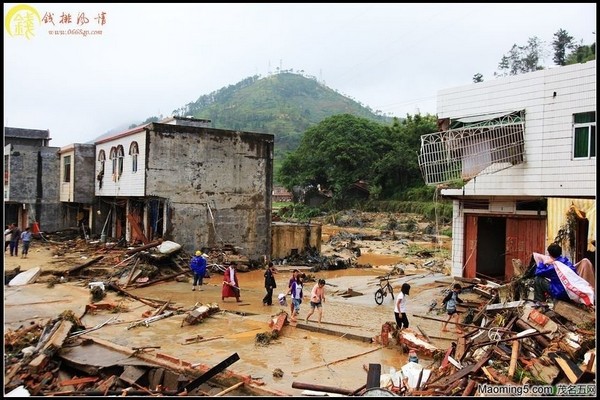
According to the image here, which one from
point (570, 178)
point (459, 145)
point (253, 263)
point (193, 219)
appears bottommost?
point (253, 263)

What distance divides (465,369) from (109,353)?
23.3 feet

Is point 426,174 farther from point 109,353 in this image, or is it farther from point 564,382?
point 109,353

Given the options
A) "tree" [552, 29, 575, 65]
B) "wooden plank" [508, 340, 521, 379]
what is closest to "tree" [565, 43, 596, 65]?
"tree" [552, 29, 575, 65]

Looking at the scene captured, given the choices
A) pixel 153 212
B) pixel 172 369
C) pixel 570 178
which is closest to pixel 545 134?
pixel 570 178

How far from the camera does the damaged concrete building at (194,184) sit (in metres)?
23.7

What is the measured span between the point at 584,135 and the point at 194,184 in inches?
675

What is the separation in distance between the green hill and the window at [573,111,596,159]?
97222mm

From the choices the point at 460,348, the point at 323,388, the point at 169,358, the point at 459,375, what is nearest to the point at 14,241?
the point at 169,358

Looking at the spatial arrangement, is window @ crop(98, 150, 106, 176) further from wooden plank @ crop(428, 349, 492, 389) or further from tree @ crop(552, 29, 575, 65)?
tree @ crop(552, 29, 575, 65)

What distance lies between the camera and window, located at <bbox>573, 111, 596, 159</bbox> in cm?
1461

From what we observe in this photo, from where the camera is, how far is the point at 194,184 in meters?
24.6

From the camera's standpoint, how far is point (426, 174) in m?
17.3

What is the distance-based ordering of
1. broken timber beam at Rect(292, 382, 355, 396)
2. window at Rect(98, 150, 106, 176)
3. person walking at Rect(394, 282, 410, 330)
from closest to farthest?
broken timber beam at Rect(292, 382, 355, 396) < person walking at Rect(394, 282, 410, 330) < window at Rect(98, 150, 106, 176)

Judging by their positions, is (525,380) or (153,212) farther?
(153,212)
